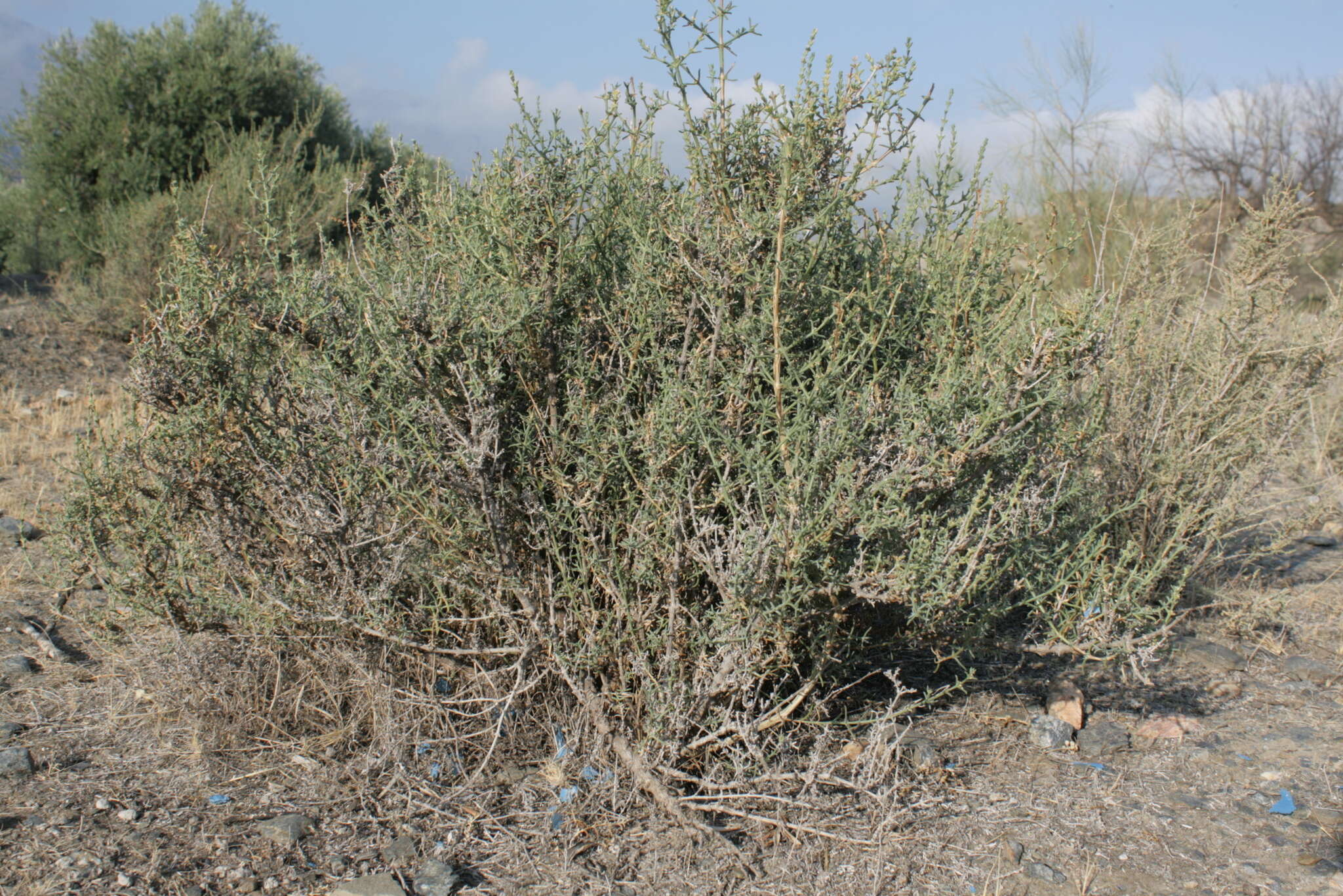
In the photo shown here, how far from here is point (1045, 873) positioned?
2340 mm

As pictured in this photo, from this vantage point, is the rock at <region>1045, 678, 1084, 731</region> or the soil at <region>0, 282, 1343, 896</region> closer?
the soil at <region>0, 282, 1343, 896</region>

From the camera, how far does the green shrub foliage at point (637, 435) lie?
2.29 metres

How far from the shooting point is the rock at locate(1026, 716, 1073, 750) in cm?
296

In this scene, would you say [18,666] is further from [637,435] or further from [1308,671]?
[1308,671]

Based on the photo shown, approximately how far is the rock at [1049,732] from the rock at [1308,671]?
123 centimetres

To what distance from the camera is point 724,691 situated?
Result: 95.4 inches

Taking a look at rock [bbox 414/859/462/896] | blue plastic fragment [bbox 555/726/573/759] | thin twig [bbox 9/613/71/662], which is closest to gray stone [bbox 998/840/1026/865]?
blue plastic fragment [bbox 555/726/573/759]

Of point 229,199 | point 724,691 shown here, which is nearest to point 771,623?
point 724,691

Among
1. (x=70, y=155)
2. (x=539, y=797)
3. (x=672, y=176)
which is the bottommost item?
(x=539, y=797)

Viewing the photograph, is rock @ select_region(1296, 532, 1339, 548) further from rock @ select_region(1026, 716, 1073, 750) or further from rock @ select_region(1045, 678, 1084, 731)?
rock @ select_region(1026, 716, 1073, 750)

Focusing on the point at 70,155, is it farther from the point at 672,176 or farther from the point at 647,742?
the point at 647,742

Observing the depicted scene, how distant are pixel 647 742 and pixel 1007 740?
1.24 meters

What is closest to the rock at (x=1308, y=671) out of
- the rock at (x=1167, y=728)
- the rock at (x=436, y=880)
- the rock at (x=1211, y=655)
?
the rock at (x=1211, y=655)

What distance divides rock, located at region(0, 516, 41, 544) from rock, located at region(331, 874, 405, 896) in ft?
9.71
